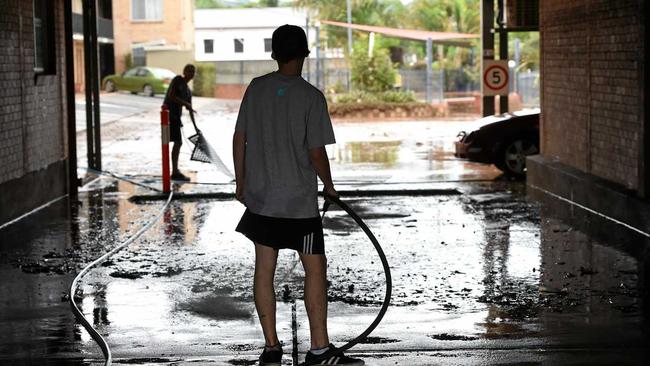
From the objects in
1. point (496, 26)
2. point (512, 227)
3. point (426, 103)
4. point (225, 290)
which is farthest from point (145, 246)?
point (426, 103)

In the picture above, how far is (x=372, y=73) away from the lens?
4562 centimetres

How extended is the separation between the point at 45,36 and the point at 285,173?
10842 millimetres

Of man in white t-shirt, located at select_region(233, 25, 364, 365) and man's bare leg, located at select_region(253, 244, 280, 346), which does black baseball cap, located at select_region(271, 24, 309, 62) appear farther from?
man's bare leg, located at select_region(253, 244, 280, 346)

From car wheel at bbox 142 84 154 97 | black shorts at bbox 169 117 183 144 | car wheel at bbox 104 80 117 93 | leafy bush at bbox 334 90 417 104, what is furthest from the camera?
car wheel at bbox 104 80 117 93

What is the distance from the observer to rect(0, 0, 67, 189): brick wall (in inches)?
582

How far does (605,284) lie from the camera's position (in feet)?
33.1

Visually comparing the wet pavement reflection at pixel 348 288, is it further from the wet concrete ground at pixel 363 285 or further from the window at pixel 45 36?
the window at pixel 45 36

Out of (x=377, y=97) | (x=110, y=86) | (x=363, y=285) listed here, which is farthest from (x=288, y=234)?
(x=110, y=86)

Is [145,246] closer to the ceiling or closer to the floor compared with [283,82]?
closer to the floor

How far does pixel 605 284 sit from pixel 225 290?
292cm

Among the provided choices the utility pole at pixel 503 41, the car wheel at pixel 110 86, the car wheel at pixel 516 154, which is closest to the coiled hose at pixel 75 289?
the car wheel at pixel 516 154

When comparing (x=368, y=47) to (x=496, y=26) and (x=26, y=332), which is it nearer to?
(x=496, y=26)

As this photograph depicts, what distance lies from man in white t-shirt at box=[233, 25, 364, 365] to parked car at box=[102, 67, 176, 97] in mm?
50915

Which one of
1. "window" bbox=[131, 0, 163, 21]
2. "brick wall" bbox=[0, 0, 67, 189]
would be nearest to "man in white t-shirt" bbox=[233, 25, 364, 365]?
"brick wall" bbox=[0, 0, 67, 189]
